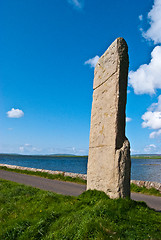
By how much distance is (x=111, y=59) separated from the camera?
6.58m

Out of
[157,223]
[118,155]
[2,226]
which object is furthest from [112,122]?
[2,226]

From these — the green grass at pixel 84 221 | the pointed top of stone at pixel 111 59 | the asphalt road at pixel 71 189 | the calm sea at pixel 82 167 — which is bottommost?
the calm sea at pixel 82 167

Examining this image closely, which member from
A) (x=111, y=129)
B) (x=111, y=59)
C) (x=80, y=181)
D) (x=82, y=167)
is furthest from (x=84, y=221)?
(x=82, y=167)

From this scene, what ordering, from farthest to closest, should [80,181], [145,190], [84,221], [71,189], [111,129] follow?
[80,181], [71,189], [145,190], [111,129], [84,221]

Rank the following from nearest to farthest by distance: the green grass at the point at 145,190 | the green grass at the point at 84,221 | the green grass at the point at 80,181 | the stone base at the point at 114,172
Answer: the green grass at the point at 84,221 → the stone base at the point at 114,172 → the green grass at the point at 145,190 → the green grass at the point at 80,181

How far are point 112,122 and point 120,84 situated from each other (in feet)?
3.89

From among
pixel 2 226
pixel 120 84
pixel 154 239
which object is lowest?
pixel 2 226

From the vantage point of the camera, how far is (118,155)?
5.53 metres

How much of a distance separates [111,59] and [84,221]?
486 cm

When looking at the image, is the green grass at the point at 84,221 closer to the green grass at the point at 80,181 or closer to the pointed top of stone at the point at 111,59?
the pointed top of stone at the point at 111,59

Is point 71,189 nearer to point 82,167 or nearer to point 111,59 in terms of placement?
point 111,59

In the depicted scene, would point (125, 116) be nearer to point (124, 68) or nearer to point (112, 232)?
point (124, 68)

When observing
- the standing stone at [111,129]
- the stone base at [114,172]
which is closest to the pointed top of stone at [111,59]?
the standing stone at [111,129]

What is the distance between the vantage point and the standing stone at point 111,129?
5.54 meters
